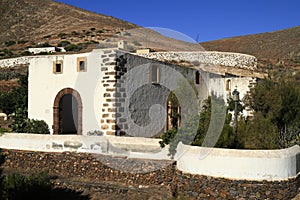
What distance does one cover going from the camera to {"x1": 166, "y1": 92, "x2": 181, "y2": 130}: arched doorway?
1410 centimetres

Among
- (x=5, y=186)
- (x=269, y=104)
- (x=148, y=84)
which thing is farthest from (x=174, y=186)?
(x=148, y=84)

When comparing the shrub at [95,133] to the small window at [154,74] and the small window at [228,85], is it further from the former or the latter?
the small window at [228,85]

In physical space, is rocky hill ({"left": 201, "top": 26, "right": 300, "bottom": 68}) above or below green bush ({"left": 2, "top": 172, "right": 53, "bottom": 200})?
above

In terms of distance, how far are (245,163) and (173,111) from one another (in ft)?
23.9

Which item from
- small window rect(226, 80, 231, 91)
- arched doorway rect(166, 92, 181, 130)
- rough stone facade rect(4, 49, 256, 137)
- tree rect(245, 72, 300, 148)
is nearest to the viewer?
tree rect(245, 72, 300, 148)

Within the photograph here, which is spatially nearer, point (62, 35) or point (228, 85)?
point (228, 85)

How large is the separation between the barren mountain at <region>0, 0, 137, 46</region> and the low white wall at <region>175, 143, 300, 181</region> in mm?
43981

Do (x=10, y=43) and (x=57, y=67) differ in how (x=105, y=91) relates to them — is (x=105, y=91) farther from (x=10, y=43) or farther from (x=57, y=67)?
(x=10, y=43)

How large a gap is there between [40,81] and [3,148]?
3.11m

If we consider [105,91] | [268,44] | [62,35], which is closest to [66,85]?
[105,91]

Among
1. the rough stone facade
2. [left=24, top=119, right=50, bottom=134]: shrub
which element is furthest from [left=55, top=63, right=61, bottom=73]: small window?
[left=24, top=119, right=50, bottom=134]: shrub

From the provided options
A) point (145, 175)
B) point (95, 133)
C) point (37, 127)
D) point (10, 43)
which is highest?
point (10, 43)

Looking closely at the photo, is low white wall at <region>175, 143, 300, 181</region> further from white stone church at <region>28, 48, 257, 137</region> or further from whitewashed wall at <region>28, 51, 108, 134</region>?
whitewashed wall at <region>28, 51, 108, 134</region>

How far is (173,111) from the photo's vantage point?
1455cm
